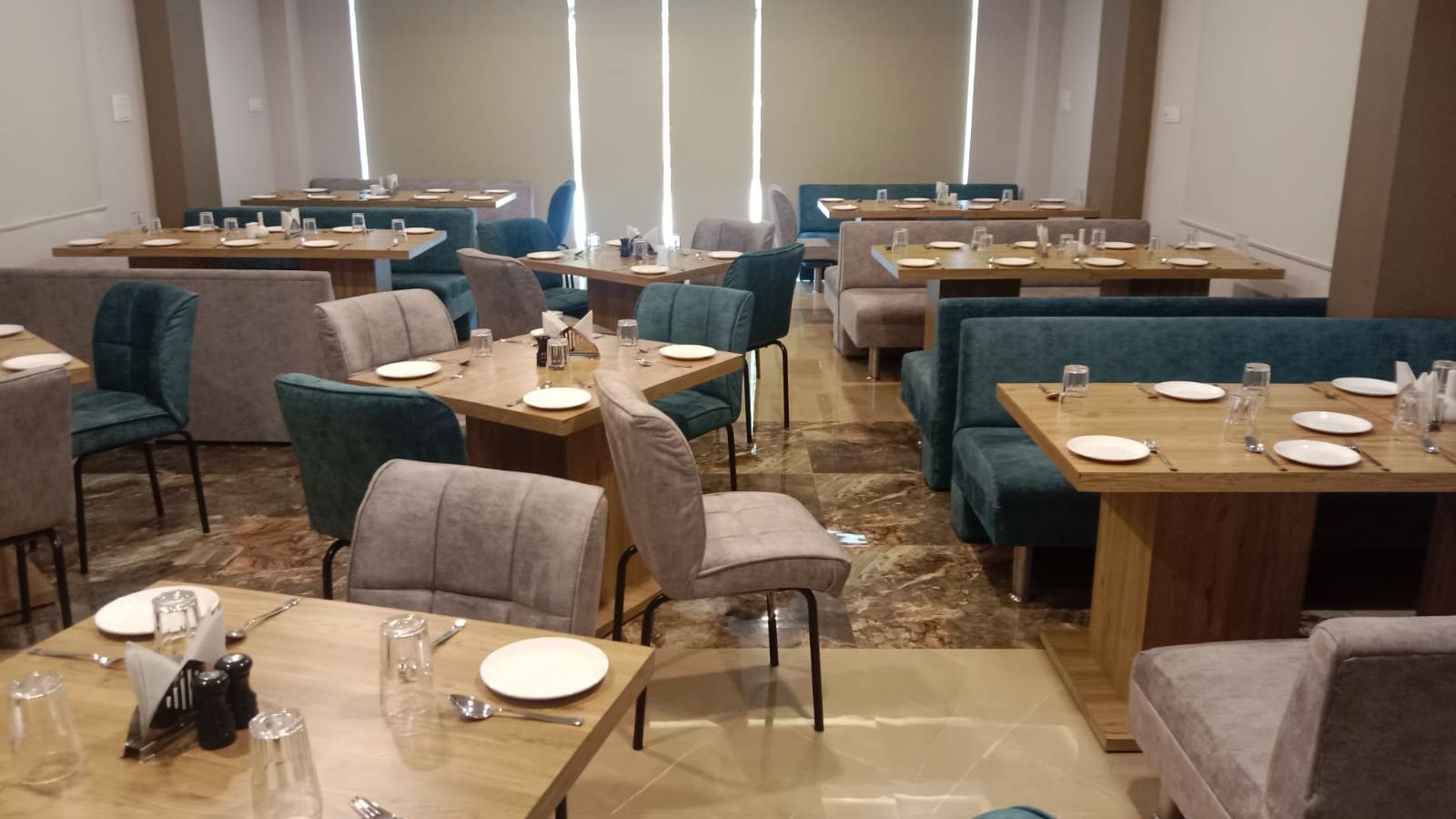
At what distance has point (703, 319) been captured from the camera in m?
4.12

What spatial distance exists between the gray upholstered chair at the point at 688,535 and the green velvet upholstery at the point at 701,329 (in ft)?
3.48

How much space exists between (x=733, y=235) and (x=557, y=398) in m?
3.21

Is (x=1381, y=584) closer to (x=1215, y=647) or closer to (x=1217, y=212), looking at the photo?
(x=1215, y=647)

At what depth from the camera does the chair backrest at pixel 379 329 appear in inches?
139

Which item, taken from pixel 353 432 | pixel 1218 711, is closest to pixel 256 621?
pixel 353 432

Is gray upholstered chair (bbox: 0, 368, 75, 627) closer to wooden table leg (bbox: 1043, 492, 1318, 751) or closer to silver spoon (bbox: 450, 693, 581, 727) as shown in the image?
silver spoon (bbox: 450, 693, 581, 727)

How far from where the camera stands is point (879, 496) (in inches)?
174

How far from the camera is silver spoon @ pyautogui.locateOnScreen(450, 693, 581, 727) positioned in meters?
1.57

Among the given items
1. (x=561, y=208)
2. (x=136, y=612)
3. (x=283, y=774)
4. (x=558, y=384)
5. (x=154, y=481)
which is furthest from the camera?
(x=561, y=208)

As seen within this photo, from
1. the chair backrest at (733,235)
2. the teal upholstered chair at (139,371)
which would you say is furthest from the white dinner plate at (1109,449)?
the chair backrest at (733,235)

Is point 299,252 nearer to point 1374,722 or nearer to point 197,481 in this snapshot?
point 197,481

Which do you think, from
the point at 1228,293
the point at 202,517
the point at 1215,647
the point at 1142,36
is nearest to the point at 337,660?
the point at 1215,647

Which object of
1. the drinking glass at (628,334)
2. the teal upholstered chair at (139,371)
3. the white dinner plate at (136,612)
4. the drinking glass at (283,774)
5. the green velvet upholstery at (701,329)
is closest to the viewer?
Answer: the drinking glass at (283,774)

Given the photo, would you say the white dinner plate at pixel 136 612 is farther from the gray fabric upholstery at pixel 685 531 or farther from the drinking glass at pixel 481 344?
the drinking glass at pixel 481 344
